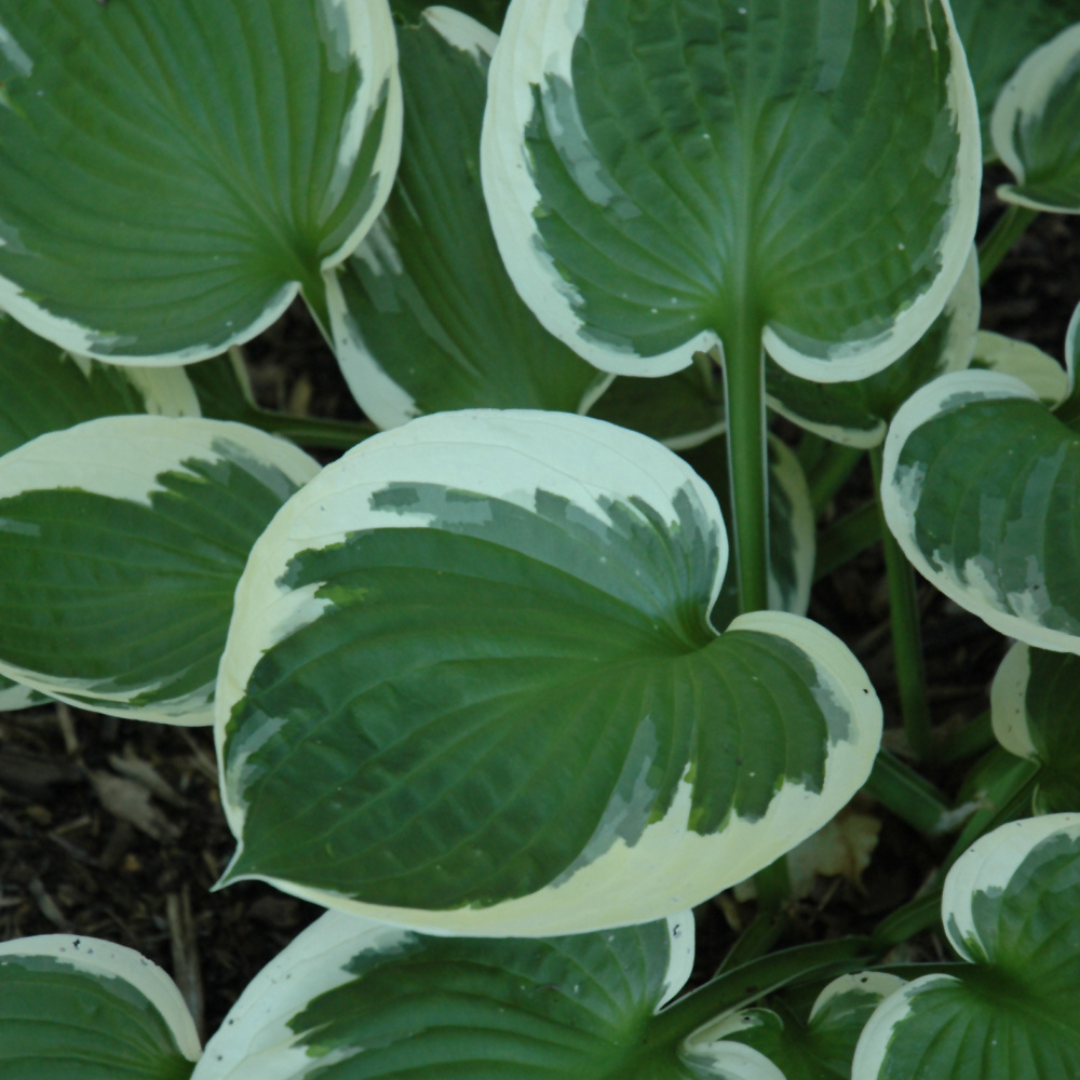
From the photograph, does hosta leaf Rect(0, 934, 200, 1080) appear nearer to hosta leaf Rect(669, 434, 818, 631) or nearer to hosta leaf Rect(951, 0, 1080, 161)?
hosta leaf Rect(669, 434, 818, 631)

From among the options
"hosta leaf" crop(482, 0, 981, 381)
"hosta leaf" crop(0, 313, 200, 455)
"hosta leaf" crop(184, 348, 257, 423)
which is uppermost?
"hosta leaf" crop(482, 0, 981, 381)

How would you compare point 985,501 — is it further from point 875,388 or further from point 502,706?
point 502,706

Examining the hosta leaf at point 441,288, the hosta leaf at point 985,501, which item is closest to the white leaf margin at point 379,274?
the hosta leaf at point 441,288

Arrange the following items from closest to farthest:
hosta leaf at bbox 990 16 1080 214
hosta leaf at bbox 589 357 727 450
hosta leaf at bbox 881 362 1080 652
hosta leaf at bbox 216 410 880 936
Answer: hosta leaf at bbox 216 410 880 936 < hosta leaf at bbox 881 362 1080 652 < hosta leaf at bbox 990 16 1080 214 < hosta leaf at bbox 589 357 727 450

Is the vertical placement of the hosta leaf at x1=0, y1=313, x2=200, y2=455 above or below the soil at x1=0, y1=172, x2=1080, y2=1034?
above

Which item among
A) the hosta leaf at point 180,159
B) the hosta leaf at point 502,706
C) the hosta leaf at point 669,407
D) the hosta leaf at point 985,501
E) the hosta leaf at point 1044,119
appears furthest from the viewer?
the hosta leaf at point 669,407

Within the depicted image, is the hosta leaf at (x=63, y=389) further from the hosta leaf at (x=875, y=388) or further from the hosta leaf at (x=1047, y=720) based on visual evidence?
the hosta leaf at (x=1047, y=720)

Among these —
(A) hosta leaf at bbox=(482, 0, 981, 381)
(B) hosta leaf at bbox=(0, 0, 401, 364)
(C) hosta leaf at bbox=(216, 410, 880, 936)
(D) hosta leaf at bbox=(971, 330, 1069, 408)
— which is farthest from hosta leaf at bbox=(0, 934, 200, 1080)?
(D) hosta leaf at bbox=(971, 330, 1069, 408)

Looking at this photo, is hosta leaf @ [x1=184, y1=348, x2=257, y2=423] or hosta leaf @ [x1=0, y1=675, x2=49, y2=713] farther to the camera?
hosta leaf @ [x1=184, y1=348, x2=257, y2=423]

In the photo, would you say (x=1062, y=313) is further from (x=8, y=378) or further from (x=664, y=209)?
(x=8, y=378)
